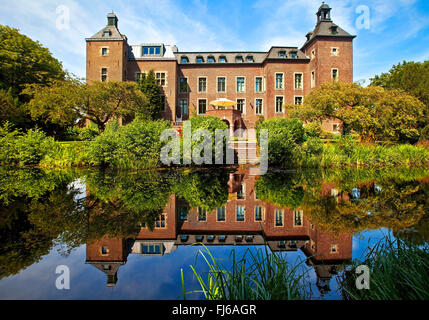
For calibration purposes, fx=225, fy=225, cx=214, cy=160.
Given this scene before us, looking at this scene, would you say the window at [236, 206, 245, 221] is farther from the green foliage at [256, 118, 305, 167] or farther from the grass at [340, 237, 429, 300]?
the green foliage at [256, 118, 305, 167]

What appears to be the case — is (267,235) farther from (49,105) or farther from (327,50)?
(327,50)

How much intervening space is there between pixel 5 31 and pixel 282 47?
2671 centimetres

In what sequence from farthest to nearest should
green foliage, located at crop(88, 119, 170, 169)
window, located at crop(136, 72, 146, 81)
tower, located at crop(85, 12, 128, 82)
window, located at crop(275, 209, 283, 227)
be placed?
window, located at crop(136, 72, 146, 81) → tower, located at crop(85, 12, 128, 82) → green foliage, located at crop(88, 119, 170, 169) → window, located at crop(275, 209, 283, 227)

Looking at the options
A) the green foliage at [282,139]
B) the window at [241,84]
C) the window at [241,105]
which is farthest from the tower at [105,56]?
the green foliage at [282,139]

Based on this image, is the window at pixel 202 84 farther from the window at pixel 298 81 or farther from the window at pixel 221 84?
the window at pixel 298 81

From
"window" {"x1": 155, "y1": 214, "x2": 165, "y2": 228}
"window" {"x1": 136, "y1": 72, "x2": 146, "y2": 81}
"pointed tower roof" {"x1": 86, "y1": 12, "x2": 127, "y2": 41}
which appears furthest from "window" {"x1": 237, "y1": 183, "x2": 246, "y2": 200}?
"pointed tower roof" {"x1": 86, "y1": 12, "x2": 127, "y2": 41}

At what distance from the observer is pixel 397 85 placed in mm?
25766

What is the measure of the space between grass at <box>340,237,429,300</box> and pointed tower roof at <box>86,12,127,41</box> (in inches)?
1047

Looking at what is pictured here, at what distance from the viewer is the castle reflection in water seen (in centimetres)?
253

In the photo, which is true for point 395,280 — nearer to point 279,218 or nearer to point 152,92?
point 279,218

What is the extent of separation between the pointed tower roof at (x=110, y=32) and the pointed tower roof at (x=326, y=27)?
19.9m

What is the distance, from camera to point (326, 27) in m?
23.3

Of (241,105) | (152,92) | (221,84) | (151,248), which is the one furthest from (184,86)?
(151,248)
